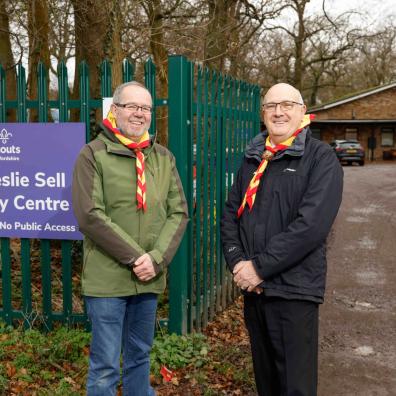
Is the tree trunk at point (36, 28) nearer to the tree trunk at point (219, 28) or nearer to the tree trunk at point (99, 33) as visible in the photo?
the tree trunk at point (99, 33)

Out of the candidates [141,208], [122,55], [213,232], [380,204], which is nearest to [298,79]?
[380,204]

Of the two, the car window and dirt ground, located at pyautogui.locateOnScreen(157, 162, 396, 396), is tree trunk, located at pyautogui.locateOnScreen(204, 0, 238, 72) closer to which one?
dirt ground, located at pyautogui.locateOnScreen(157, 162, 396, 396)

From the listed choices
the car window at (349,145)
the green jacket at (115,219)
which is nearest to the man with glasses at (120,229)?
the green jacket at (115,219)

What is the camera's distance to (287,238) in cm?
269

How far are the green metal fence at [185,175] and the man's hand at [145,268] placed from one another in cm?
146

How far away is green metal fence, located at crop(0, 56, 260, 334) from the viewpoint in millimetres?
4332

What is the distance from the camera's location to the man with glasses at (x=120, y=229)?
2.89 metres

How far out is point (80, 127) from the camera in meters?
4.30

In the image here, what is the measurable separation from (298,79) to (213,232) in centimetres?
3345

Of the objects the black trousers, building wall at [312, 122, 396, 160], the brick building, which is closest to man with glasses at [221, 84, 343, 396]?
the black trousers

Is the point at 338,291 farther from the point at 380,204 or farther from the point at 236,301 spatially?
the point at 380,204

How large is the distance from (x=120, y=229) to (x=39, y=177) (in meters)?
1.73

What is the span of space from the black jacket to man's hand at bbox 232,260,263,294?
0.11 feet

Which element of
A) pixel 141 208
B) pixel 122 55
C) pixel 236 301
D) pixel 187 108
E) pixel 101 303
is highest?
pixel 122 55
